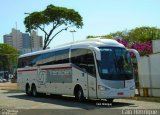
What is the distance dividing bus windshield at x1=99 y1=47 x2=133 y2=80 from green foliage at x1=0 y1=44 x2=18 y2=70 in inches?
4133

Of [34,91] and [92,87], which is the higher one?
[92,87]

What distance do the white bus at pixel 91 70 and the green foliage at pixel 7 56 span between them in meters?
99.5

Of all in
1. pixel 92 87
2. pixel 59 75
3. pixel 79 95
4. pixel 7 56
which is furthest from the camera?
pixel 7 56

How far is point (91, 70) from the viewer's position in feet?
69.7

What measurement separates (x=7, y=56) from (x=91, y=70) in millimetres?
A: 113091

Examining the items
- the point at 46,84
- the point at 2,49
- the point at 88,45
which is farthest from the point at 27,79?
the point at 2,49

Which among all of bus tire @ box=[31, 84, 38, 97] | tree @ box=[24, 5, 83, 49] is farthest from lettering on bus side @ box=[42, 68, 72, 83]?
tree @ box=[24, 5, 83, 49]

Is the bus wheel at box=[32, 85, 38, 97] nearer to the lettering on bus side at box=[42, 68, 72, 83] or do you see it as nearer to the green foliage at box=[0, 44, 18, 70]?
the lettering on bus side at box=[42, 68, 72, 83]

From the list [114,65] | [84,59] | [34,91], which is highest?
[84,59]

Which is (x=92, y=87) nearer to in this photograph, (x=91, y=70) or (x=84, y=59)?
(x=91, y=70)

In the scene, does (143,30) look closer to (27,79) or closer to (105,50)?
(27,79)

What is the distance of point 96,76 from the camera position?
2070 cm

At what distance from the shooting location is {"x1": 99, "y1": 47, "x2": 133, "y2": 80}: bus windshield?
20.6m

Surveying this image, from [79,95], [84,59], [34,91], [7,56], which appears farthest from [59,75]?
[7,56]
